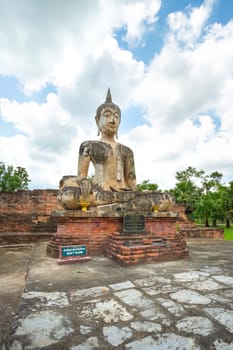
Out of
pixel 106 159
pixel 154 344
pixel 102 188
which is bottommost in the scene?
pixel 154 344

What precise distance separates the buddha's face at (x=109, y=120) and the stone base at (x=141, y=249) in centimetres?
251

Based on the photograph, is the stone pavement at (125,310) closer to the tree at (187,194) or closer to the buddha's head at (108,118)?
the buddha's head at (108,118)

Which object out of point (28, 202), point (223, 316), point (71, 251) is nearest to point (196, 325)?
point (223, 316)

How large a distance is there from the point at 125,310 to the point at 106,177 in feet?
11.2

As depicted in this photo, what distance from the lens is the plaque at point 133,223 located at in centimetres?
374

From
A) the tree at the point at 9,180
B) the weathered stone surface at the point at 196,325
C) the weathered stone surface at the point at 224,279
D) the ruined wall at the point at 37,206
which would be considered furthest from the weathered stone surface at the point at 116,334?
the tree at the point at 9,180

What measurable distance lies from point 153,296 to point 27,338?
104 cm

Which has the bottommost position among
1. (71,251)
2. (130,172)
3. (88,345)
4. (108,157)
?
(88,345)

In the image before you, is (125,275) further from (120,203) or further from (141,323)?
(120,203)

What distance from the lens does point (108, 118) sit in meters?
5.09

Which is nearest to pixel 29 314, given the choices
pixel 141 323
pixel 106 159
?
pixel 141 323

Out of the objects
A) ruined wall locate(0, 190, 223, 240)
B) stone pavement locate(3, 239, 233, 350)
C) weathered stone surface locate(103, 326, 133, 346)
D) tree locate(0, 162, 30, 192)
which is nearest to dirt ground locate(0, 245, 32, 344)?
stone pavement locate(3, 239, 233, 350)

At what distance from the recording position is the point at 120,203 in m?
4.14

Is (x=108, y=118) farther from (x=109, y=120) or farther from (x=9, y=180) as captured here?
(x=9, y=180)
